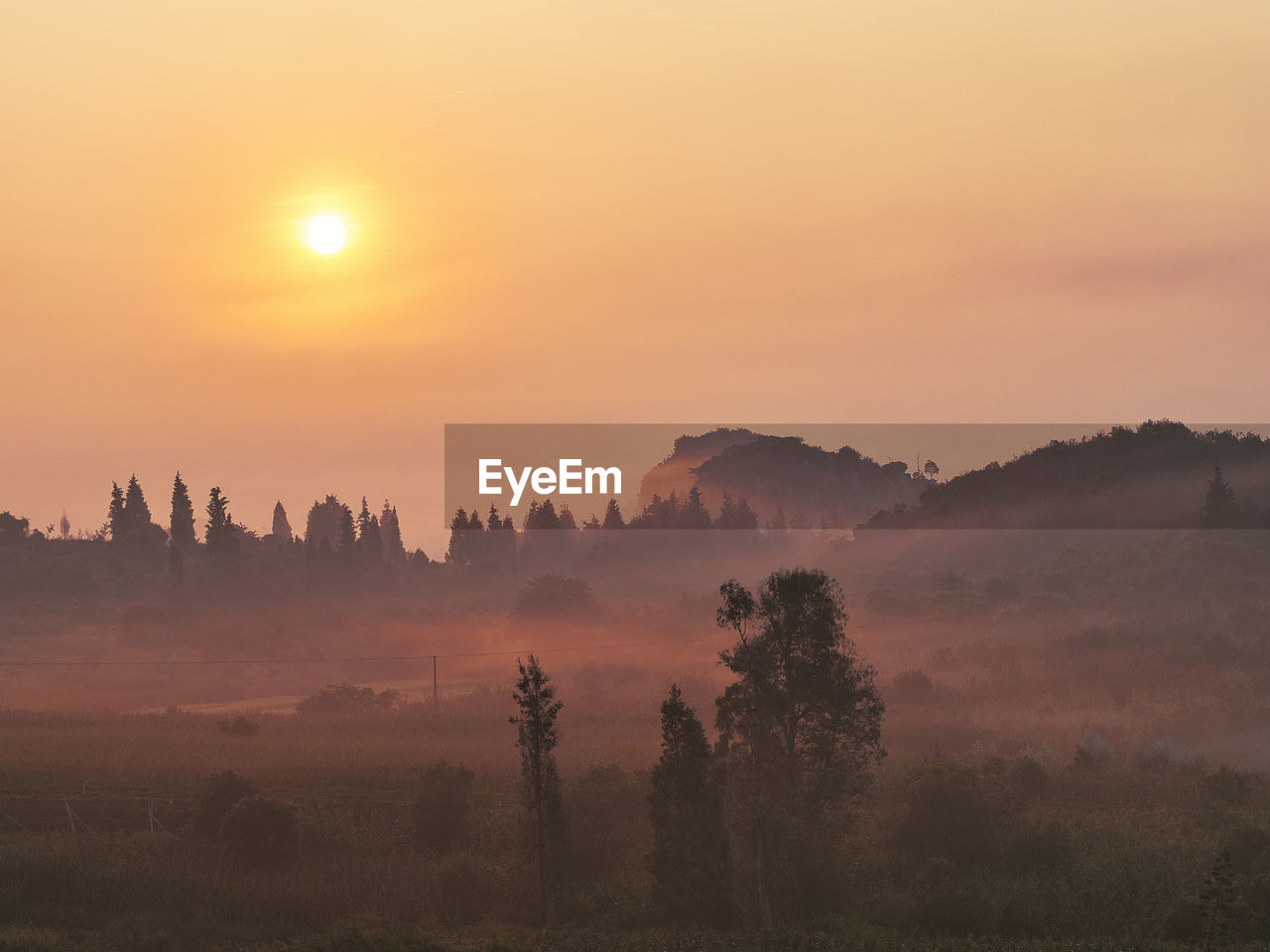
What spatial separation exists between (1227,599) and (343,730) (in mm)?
129749

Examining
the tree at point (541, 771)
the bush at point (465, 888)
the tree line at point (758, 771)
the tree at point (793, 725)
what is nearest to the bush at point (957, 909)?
the tree line at point (758, 771)

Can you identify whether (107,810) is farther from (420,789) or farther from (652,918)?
(652,918)

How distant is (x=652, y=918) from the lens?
70.9 m

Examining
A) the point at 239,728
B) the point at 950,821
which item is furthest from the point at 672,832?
the point at 239,728

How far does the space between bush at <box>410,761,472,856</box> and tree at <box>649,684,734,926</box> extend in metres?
21.8

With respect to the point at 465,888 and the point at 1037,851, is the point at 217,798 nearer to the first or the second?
the point at 465,888

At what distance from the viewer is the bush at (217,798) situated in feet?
286

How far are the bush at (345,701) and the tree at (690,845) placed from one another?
91292 millimetres

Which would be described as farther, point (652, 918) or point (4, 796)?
point (4, 796)

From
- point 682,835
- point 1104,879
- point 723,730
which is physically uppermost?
point 723,730

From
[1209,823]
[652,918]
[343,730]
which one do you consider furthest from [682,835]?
[343,730]

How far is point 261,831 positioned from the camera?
84125 mm

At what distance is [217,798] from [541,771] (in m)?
25.6

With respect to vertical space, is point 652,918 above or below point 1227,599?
below
